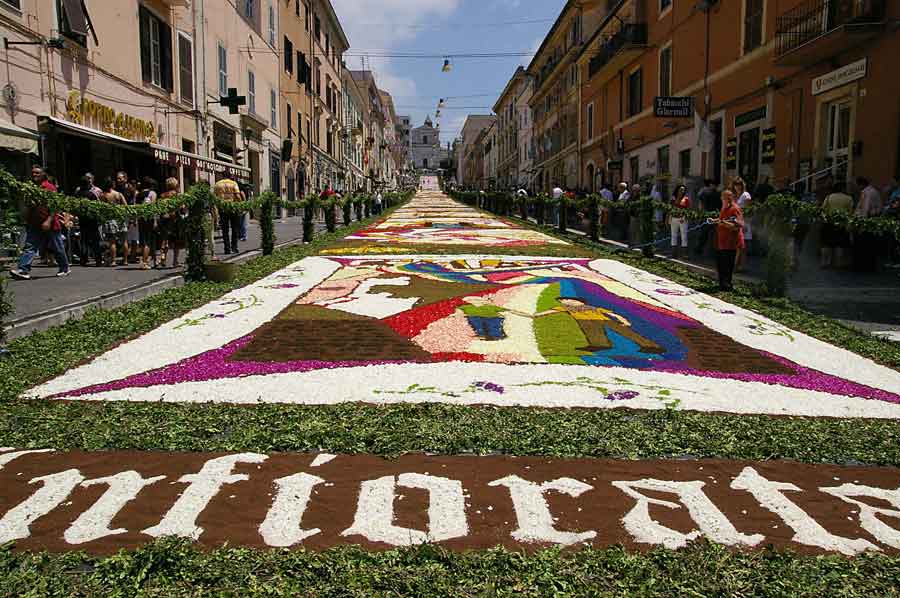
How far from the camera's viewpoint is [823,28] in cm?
1402

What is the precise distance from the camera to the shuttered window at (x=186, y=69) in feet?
64.5

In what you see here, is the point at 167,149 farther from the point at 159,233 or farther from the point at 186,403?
the point at 186,403

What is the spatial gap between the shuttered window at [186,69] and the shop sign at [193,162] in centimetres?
192

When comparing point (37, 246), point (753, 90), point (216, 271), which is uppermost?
point (753, 90)

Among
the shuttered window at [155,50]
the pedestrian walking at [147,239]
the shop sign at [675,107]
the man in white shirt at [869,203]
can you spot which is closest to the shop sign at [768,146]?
the man in white shirt at [869,203]

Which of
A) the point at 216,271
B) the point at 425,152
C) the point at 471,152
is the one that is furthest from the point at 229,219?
the point at 425,152

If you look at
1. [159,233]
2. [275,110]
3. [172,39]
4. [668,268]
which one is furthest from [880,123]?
[275,110]

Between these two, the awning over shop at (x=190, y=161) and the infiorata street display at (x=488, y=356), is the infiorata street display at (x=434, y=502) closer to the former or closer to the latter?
the infiorata street display at (x=488, y=356)

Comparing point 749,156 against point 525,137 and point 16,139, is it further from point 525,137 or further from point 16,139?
point 525,137

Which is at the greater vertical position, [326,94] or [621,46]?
[326,94]

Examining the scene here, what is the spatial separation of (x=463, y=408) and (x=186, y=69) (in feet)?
60.9

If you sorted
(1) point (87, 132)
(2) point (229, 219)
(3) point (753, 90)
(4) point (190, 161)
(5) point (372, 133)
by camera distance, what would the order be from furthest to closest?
Answer: 1. (5) point (372, 133)
2. (4) point (190, 161)
3. (3) point (753, 90)
4. (2) point (229, 219)
5. (1) point (87, 132)

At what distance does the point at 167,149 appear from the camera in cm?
1688

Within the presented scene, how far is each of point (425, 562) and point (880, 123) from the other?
13.5 meters
